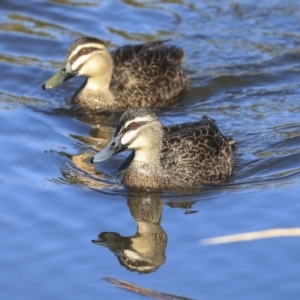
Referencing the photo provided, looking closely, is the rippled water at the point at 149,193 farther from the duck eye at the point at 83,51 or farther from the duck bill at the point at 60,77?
the duck eye at the point at 83,51

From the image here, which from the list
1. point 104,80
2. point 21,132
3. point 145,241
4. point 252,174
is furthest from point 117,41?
point 145,241

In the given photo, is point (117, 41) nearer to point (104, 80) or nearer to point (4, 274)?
point (104, 80)

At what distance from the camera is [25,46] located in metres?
16.8

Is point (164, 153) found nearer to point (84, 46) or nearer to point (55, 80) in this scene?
point (55, 80)

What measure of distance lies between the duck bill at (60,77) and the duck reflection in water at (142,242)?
3.86m

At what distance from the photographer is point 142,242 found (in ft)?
33.1

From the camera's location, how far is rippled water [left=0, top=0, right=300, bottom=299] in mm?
9008

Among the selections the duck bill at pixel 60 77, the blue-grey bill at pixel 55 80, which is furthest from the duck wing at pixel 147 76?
the blue-grey bill at pixel 55 80

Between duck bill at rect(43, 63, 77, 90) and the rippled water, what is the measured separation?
35 centimetres

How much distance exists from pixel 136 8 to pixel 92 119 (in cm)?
426

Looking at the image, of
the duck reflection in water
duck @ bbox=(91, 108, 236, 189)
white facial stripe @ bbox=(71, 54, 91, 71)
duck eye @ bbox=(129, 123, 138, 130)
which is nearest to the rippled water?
the duck reflection in water

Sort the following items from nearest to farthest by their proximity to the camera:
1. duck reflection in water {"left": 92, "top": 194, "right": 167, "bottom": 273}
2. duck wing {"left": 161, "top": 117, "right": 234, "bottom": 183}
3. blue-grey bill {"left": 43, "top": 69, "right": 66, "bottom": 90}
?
duck reflection in water {"left": 92, "top": 194, "right": 167, "bottom": 273} < duck wing {"left": 161, "top": 117, "right": 234, "bottom": 183} < blue-grey bill {"left": 43, "top": 69, "right": 66, "bottom": 90}

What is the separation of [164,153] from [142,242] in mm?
2006

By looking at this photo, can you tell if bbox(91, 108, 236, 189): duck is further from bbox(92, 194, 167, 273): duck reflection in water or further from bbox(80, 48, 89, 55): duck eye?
bbox(80, 48, 89, 55): duck eye
